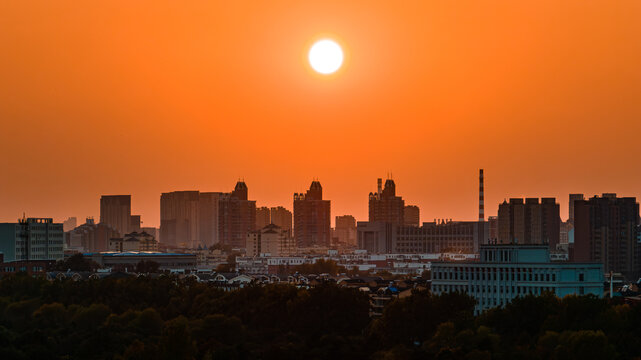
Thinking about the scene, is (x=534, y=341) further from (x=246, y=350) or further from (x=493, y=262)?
(x=493, y=262)

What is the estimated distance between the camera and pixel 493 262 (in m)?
128

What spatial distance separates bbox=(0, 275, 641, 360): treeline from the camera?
81000 millimetres

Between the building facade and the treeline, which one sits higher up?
the building facade

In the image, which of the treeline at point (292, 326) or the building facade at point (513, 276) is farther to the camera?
the building facade at point (513, 276)

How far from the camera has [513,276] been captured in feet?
413

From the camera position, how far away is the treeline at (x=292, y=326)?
3189 inches

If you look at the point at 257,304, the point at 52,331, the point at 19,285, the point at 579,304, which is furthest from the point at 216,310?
the point at 579,304

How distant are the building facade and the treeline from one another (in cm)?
1926

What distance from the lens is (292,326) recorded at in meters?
107

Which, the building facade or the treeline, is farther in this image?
the building facade

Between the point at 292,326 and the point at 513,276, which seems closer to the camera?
the point at 292,326

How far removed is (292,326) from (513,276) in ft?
92.8

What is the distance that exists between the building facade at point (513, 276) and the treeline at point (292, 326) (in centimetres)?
1926

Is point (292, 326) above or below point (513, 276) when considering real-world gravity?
below
